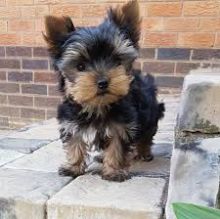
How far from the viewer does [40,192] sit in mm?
2293

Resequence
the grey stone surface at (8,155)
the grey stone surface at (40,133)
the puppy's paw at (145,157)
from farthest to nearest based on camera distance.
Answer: the grey stone surface at (40,133), the grey stone surface at (8,155), the puppy's paw at (145,157)

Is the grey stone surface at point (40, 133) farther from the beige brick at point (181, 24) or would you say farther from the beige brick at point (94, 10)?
the beige brick at point (181, 24)

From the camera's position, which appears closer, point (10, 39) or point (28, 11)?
point (28, 11)

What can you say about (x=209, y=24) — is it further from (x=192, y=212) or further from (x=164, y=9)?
(x=192, y=212)

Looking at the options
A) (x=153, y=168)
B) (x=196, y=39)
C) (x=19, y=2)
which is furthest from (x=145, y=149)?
(x=19, y=2)

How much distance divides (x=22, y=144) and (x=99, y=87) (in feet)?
5.01

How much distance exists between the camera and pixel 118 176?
2441 mm

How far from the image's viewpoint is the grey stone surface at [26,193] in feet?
7.14

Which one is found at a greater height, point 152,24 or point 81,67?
point 152,24

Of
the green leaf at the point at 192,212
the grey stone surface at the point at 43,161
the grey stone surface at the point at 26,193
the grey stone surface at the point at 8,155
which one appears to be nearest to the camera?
the green leaf at the point at 192,212

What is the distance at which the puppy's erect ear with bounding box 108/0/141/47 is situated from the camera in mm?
2543

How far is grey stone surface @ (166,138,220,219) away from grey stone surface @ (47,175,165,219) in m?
0.17

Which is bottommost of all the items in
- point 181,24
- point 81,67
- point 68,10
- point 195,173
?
point 195,173

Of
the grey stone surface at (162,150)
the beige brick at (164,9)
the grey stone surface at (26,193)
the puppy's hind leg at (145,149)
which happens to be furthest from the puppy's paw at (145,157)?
the beige brick at (164,9)
